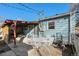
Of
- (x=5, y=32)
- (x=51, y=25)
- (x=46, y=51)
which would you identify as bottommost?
(x=46, y=51)

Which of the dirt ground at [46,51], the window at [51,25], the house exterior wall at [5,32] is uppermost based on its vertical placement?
the window at [51,25]

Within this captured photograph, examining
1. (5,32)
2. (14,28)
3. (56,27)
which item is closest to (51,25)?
(56,27)

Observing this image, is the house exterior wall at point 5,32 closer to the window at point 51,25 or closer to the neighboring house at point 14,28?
the neighboring house at point 14,28

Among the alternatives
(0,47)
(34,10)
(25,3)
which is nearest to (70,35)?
(34,10)

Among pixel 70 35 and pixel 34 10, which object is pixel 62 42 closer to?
pixel 70 35

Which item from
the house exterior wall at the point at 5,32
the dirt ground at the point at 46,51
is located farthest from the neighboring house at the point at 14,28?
the dirt ground at the point at 46,51

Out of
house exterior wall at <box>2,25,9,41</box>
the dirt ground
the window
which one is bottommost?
the dirt ground

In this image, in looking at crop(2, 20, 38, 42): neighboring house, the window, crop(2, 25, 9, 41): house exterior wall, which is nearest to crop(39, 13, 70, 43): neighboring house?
the window

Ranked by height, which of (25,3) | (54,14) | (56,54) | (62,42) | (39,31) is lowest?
(56,54)

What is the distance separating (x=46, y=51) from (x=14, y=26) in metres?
0.68

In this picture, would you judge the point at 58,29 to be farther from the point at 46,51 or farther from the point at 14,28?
the point at 14,28

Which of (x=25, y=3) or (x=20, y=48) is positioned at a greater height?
(x=25, y=3)

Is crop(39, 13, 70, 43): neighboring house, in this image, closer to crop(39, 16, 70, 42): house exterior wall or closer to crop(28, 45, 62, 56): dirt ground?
crop(39, 16, 70, 42): house exterior wall

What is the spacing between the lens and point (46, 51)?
296 centimetres
